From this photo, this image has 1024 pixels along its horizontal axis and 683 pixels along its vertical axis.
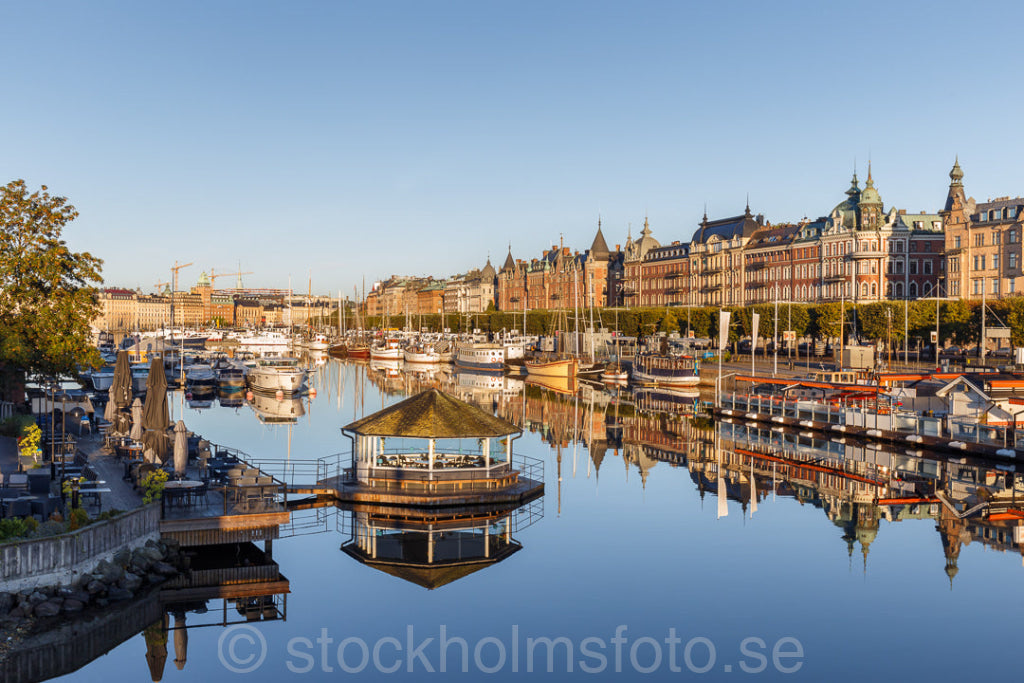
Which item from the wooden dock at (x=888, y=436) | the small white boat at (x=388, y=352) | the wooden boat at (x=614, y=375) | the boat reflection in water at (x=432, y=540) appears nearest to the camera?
the boat reflection in water at (x=432, y=540)

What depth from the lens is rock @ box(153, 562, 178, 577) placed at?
21531 millimetres

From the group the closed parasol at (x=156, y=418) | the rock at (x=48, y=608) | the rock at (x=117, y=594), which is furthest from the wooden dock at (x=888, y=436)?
the rock at (x=48, y=608)

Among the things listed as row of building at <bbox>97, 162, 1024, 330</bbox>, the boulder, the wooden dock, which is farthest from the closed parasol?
row of building at <bbox>97, 162, 1024, 330</bbox>

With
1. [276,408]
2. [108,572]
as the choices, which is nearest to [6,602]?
[108,572]

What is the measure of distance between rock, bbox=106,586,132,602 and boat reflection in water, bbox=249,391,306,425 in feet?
125

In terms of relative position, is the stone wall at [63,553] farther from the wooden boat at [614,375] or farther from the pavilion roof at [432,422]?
the wooden boat at [614,375]

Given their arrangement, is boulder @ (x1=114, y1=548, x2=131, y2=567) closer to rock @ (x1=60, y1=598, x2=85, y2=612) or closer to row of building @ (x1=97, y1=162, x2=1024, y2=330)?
rock @ (x1=60, y1=598, x2=85, y2=612)

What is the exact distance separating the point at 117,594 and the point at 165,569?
163cm

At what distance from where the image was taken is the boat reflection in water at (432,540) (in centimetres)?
2433

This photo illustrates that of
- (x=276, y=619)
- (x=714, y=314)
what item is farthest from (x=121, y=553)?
(x=714, y=314)

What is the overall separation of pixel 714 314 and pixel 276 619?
9546 cm

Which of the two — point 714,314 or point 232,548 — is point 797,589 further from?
point 714,314

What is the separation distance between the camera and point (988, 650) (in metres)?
19.4

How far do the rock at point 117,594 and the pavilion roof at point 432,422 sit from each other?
10.7m
